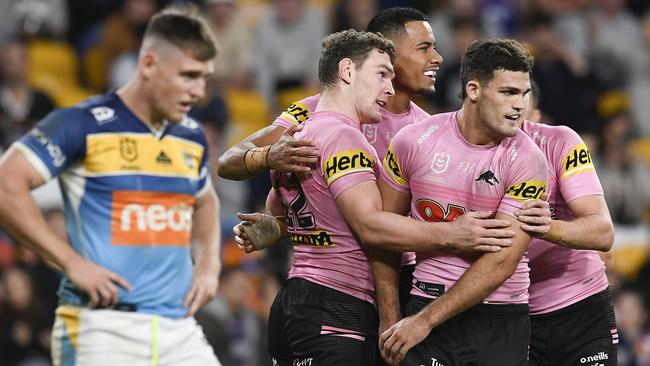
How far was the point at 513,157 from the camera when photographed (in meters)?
5.73

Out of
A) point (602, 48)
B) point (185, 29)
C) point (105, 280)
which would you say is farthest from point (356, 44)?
point (602, 48)

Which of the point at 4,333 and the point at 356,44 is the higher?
the point at 356,44

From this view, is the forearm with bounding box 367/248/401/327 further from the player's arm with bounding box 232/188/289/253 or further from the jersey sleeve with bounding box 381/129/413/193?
the player's arm with bounding box 232/188/289/253

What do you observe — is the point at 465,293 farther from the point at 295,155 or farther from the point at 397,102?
the point at 397,102

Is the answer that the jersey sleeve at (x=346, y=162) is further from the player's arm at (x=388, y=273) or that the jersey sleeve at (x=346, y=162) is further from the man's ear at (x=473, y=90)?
the man's ear at (x=473, y=90)

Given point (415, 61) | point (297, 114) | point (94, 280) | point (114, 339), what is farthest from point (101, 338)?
point (415, 61)

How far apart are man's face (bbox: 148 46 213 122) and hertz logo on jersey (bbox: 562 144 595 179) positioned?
2.18 meters

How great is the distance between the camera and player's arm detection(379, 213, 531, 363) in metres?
5.64

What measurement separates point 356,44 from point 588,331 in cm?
211

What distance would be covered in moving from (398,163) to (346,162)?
11.5 inches

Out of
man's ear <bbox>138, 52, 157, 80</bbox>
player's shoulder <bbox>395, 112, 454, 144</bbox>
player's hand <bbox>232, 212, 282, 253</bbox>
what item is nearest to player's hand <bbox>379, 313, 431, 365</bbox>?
player's shoulder <bbox>395, 112, 454, 144</bbox>

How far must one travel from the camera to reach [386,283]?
5.98 m

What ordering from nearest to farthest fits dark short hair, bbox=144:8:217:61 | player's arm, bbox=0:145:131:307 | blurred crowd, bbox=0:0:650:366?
player's arm, bbox=0:145:131:307, dark short hair, bbox=144:8:217:61, blurred crowd, bbox=0:0:650:366

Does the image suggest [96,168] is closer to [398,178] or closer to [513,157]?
[398,178]
